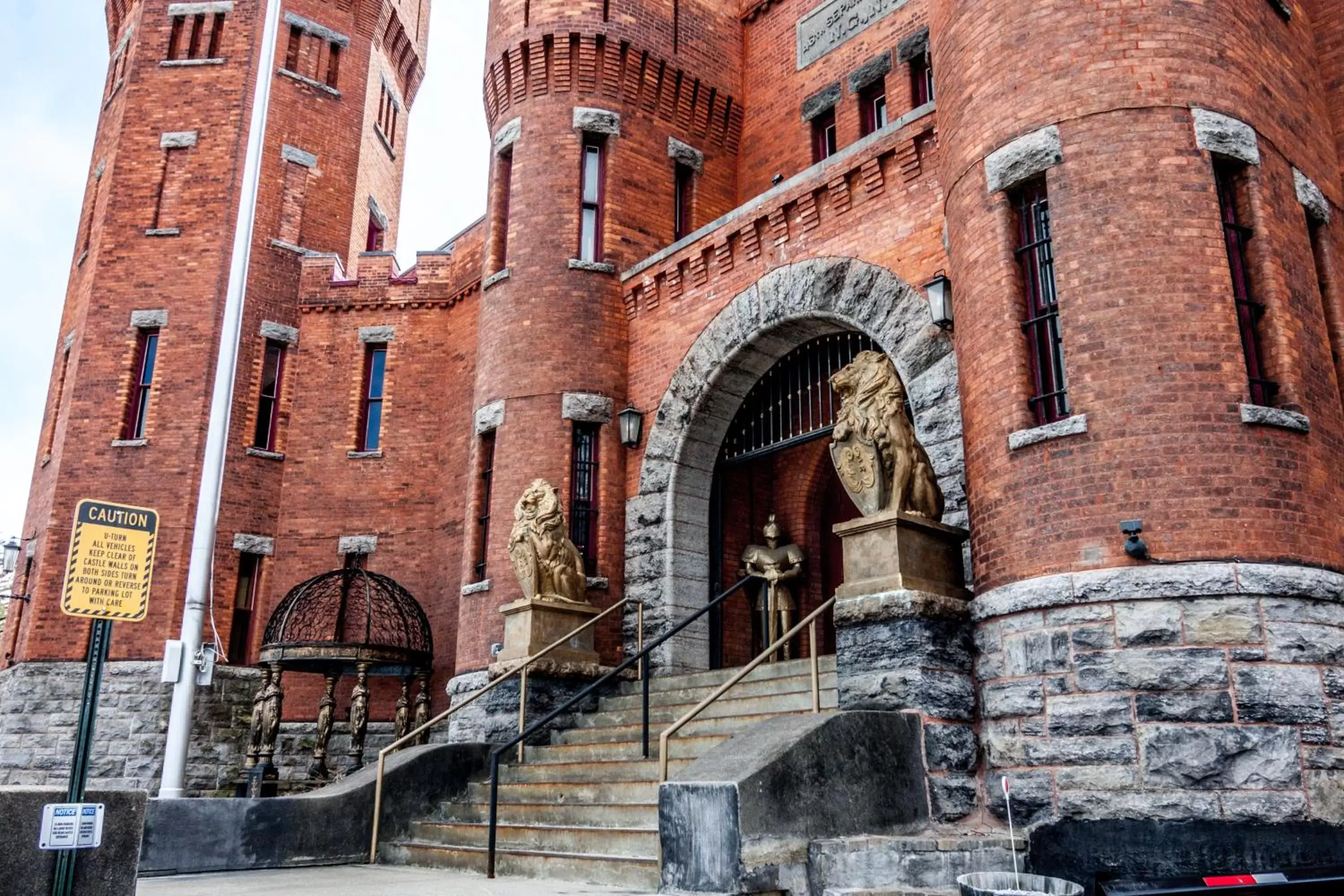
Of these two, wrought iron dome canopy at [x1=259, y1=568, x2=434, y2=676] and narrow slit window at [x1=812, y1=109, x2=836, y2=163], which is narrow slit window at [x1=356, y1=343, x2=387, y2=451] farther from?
narrow slit window at [x1=812, y1=109, x2=836, y2=163]

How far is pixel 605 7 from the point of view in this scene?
16766 millimetres

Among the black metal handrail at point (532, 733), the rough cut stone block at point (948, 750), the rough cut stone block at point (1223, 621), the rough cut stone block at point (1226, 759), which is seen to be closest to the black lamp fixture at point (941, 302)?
the black metal handrail at point (532, 733)

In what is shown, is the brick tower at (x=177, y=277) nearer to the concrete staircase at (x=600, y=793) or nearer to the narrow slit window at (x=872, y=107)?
the concrete staircase at (x=600, y=793)

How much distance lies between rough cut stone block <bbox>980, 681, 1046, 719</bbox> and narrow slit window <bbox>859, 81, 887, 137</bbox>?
33.7 ft

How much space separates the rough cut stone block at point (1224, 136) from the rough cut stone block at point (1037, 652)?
4154mm

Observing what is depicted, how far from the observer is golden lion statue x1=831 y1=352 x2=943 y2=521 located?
9.46m

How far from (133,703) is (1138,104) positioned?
1595 centimetres

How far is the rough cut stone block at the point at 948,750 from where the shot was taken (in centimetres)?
866

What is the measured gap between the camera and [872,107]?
55.6ft

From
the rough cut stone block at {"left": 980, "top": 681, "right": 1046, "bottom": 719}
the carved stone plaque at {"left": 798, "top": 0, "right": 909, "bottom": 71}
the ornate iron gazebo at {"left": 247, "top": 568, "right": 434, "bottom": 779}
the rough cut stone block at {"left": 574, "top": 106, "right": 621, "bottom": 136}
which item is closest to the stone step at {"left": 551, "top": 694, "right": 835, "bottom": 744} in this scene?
the rough cut stone block at {"left": 980, "top": 681, "right": 1046, "bottom": 719}

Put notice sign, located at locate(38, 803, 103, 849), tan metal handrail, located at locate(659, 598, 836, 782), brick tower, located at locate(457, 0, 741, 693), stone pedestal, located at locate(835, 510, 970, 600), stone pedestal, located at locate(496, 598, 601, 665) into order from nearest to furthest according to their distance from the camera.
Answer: notice sign, located at locate(38, 803, 103, 849) < tan metal handrail, located at locate(659, 598, 836, 782) < stone pedestal, located at locate(835, 510, 970, 600) < stone pedestal, located at locate(496, 598, 601, 665) < brick tower, located at locate(457, 0, 741, 693)

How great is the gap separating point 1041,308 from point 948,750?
3.74m

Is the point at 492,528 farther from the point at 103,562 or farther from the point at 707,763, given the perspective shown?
the point at 103,562

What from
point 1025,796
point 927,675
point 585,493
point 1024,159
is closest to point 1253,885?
point 1025,796
